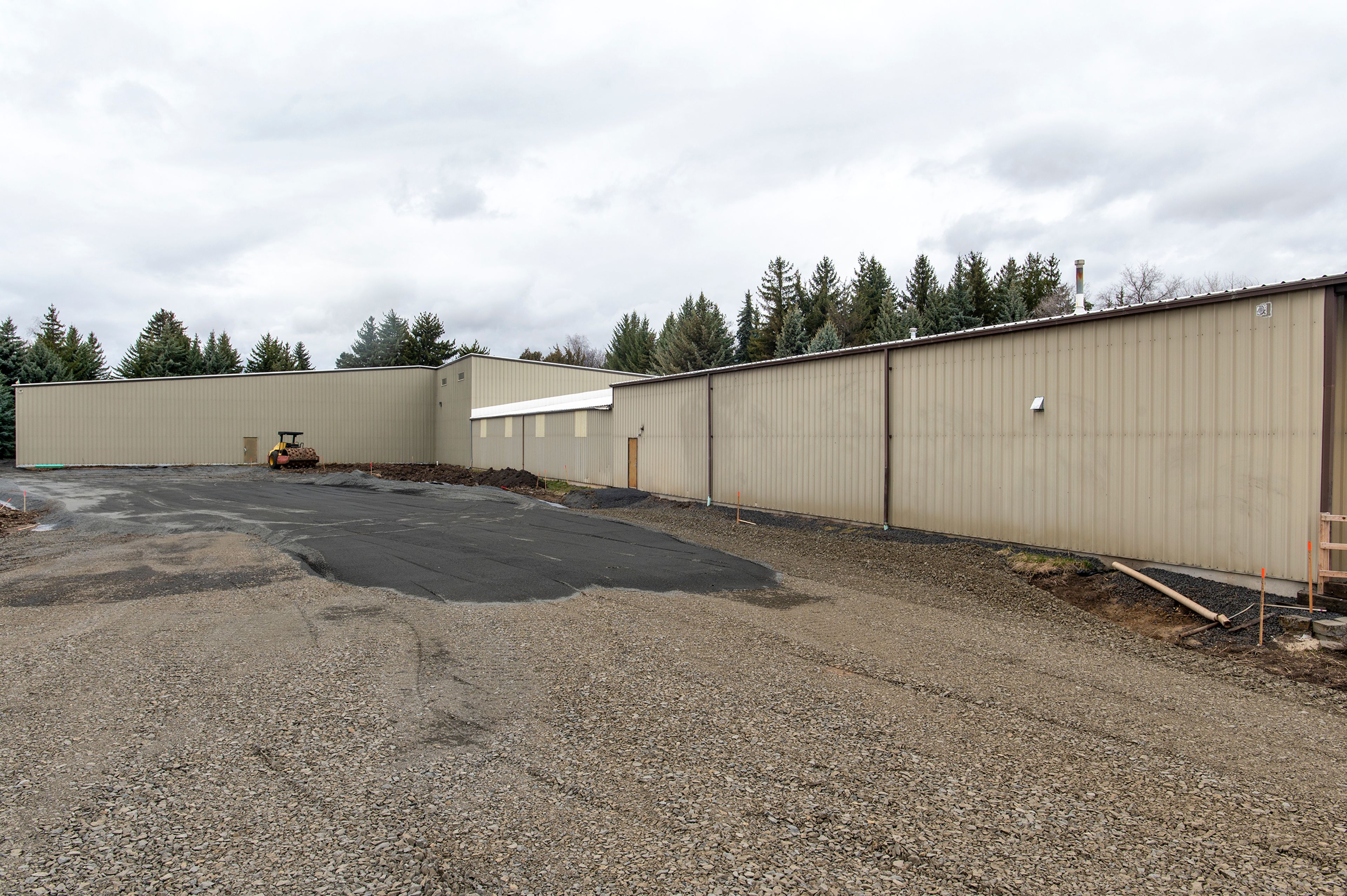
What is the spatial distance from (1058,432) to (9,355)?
60818mm

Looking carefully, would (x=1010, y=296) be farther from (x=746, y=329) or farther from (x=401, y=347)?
(x=401, y=347)

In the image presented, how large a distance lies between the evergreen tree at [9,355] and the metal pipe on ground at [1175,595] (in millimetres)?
60214

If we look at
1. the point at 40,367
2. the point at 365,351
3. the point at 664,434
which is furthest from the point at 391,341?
the point at 664,434

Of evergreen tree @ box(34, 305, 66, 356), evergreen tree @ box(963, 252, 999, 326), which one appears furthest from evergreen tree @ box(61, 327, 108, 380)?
evergreen tree @ box(963, 252, 999, 326)

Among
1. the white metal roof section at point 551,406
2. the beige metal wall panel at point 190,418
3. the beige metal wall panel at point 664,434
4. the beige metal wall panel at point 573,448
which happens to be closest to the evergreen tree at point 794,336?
the white metal roof section at point 551,406

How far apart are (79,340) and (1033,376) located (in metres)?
101

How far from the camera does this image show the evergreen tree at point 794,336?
4703 cm

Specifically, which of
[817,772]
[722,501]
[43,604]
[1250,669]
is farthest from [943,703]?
[722,501]

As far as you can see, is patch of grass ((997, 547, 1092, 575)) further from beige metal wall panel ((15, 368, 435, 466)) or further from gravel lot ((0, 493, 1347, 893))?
beige metal wall panel ((15, 368, 435, 466))

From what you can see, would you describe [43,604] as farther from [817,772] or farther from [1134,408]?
[1134,408]

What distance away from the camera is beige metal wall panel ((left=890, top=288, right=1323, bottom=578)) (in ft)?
28.8

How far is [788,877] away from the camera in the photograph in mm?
3211

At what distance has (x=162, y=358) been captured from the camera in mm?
59938

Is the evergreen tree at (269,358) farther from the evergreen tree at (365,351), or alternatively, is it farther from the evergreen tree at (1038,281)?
the evergreen tree at (1038,281)
